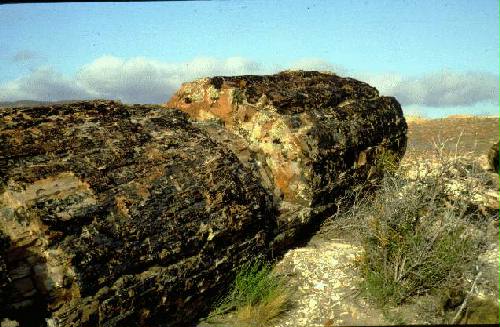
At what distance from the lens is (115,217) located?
2844 millimetres

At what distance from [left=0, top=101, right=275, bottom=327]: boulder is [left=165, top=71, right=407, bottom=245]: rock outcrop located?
18.7 inches

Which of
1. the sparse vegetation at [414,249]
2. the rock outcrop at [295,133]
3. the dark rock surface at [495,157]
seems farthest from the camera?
the dark rock surface at [495,157]

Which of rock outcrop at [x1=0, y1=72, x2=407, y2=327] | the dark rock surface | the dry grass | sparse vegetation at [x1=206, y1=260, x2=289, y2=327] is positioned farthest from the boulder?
the dark rock surface

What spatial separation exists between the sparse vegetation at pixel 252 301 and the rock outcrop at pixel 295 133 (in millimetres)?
540

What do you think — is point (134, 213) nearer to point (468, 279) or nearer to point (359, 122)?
point (468, 279)

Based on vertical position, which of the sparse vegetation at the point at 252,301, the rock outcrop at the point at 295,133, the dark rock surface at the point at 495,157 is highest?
the rock outcrop at the point at 295,133

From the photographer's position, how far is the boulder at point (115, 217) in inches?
101

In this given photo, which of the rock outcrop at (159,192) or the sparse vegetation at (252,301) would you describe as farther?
the sparse vegetation at (252,301)

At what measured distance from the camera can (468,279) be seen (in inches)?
143

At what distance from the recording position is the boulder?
256 cm

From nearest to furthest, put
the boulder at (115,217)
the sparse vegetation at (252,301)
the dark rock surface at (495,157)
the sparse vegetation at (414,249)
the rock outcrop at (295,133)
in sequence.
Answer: the boulder at (115,217), the sparse vegetation at (252,301), the sparse vegetation at (414,249), the rock outcrop at (295,133), the dark rock surface at (495,157)

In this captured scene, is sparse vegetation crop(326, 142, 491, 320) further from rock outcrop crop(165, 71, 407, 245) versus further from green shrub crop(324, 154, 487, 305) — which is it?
rock outcrop crop(165, 71, 407, 245)

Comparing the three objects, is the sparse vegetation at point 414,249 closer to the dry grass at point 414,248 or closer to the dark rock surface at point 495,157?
the dry grass at point 414,248

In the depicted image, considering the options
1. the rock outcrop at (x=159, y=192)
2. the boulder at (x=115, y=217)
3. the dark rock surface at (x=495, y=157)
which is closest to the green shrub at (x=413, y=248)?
the rock outcrop at (x=159, y=192)
